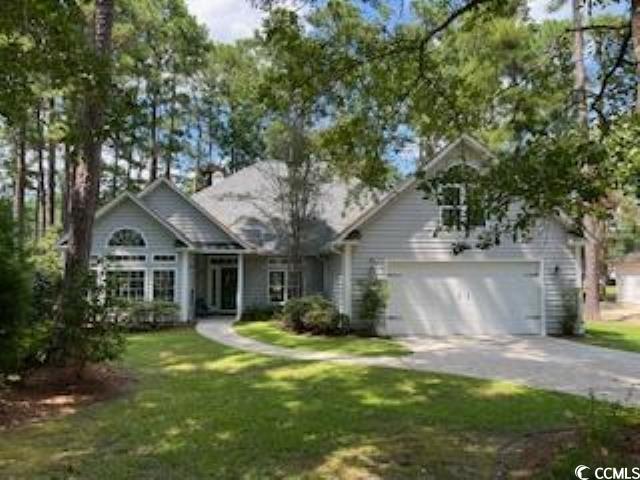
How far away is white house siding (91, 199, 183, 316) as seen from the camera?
23625mm

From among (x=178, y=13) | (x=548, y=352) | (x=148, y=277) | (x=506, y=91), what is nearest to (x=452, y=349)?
(x=548, y=352)

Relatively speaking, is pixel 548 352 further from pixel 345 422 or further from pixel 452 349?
pixel 345 422

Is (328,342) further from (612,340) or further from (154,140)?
(154,140)

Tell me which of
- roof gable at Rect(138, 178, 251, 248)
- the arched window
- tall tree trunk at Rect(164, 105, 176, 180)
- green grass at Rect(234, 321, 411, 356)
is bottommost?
green grass at Rect(234, 321, 411, 356)

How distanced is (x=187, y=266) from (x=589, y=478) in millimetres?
19746

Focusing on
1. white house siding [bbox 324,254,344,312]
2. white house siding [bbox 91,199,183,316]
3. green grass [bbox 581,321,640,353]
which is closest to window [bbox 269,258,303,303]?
white house siding [bbox 324,254,344,312]

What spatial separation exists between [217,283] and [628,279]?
2743 centimetres

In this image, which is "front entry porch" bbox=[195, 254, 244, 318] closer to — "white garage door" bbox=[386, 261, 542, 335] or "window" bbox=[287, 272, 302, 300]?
"window" bbox=[287, 272, 302, 300]

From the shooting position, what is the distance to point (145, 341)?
→ 19.0m

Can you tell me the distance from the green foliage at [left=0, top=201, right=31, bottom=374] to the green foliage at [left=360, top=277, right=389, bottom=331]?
11.2 metres

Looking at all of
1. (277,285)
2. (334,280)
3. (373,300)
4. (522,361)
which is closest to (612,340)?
(522,361)

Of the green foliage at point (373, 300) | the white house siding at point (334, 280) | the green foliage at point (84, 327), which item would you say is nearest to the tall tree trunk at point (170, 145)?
the white house siding at point (334, 280)

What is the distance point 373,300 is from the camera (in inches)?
782

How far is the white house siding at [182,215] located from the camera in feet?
83.1
